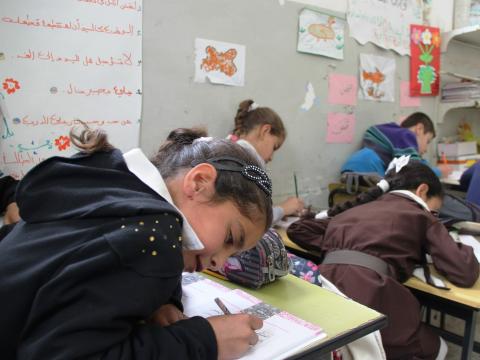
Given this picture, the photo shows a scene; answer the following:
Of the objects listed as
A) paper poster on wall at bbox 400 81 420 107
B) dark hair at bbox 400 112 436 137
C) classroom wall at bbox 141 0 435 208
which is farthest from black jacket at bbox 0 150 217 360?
paper poster on wall at bbox 400 81 420 107

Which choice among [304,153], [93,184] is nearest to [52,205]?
[93,184]

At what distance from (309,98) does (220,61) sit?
1.98 ft

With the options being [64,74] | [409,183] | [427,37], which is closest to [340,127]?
[409,183]

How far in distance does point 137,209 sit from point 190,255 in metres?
0.18

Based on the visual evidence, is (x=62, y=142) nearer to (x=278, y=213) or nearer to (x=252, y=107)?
(x=252, y=107)

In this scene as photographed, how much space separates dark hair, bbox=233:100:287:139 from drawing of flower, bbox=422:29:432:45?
4.94 ft

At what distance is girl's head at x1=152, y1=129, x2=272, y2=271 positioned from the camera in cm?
71

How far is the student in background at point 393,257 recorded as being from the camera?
1.24 meters

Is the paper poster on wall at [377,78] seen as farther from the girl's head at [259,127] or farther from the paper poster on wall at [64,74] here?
the paper poster on wall at [64,74]

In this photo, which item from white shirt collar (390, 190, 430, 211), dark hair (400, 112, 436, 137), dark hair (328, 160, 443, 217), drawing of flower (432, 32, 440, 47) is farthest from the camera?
drawing of flower (432, 32, 440, 47)

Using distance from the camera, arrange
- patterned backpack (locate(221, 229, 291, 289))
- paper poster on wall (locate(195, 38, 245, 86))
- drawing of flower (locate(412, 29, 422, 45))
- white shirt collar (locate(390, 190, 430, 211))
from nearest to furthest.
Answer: patterned backpack (locate(221, 229, 291, 289)) < white shirt collar (locate(390, 190, 430, 211)) < paper poster on wall (locate(195, 38, 245, 86)) < drawing of flower (locate(412, 29, 422, 45))

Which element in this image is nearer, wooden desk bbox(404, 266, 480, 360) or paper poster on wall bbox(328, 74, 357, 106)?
wooden desk bbox(404, 266, 480, 360)

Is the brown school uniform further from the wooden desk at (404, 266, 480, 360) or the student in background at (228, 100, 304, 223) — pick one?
the student in background at (228, 100, 304, 223)

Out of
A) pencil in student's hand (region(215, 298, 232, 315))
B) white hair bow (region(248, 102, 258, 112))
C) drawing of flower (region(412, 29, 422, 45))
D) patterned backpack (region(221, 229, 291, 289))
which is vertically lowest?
pencil in student's hand (region(215, 298, 232, 315))
